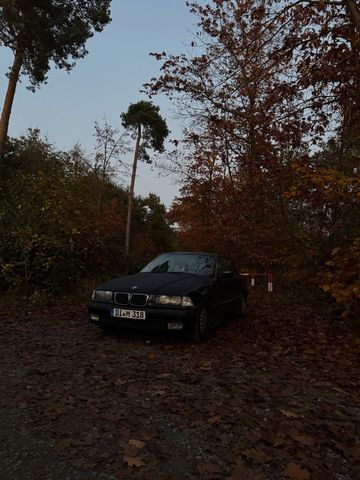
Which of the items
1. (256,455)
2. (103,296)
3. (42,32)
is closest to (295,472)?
(256,455)

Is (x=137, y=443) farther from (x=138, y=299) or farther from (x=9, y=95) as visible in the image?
(x=9, y=95)

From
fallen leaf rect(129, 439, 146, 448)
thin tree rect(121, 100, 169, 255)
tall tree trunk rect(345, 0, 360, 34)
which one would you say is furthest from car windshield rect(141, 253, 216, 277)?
thin tree rect(121, 100, 169, 255)

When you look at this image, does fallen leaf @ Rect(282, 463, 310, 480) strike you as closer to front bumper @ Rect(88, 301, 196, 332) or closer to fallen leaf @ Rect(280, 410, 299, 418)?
fallen leaf @ Rect(280, 410, 299, 418)

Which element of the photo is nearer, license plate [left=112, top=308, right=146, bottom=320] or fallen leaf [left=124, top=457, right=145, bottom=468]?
fallen leaf [left=124, top=457, right=145, bottom=468]

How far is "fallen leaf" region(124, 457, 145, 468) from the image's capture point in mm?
2799

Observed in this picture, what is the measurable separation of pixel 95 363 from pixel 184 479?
2804mm

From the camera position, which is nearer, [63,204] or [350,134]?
[350,134]

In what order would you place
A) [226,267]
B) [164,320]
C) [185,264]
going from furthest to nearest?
[226,267] < [185,264] < [164,320]

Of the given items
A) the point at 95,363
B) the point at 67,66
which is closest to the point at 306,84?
the point at 95,363

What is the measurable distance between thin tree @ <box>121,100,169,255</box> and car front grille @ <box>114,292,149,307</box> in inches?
958

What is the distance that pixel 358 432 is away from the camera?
348 centimetres

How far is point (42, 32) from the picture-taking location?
14977 mm

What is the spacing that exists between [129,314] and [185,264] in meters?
1.82

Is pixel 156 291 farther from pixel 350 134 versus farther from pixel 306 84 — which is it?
pixel 350 134
